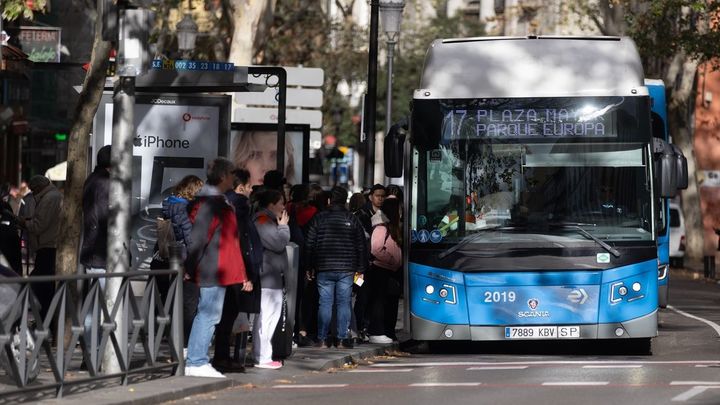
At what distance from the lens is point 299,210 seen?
19172 mm

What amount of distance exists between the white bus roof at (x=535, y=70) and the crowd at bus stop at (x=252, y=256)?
1705 mm

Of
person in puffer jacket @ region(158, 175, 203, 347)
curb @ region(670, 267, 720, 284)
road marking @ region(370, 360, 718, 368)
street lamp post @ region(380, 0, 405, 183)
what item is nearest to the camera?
person in puffer jacket @ region(158, 175, 203, 347)

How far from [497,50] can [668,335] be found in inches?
200

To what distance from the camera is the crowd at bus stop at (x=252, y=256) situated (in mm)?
14352

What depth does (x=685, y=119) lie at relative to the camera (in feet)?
151

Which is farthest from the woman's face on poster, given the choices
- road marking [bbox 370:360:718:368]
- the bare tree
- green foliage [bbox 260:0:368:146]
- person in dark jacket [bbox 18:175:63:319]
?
green foliage [bbox 260:0:368:146]

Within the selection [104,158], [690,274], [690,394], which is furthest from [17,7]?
[690,274]

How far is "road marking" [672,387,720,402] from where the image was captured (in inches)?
514

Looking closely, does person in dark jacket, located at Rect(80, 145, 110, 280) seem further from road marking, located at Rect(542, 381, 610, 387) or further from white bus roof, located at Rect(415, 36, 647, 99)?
white bus roof, located at Rect(415, 36, 647, 99)

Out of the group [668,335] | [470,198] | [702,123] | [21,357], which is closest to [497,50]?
[470,198]

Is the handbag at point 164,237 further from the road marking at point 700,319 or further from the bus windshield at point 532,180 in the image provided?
the road marking at point 700,319

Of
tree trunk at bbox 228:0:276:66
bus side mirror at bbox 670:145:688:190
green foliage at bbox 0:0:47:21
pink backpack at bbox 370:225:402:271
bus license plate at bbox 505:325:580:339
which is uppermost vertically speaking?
tree trunk at bbox 228:0:276:66

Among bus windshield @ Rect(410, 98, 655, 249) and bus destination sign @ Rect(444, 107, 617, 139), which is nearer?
bus windshield @ Rect(410, 98, 655, 249)

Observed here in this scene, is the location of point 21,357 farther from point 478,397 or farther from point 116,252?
point 478,397
